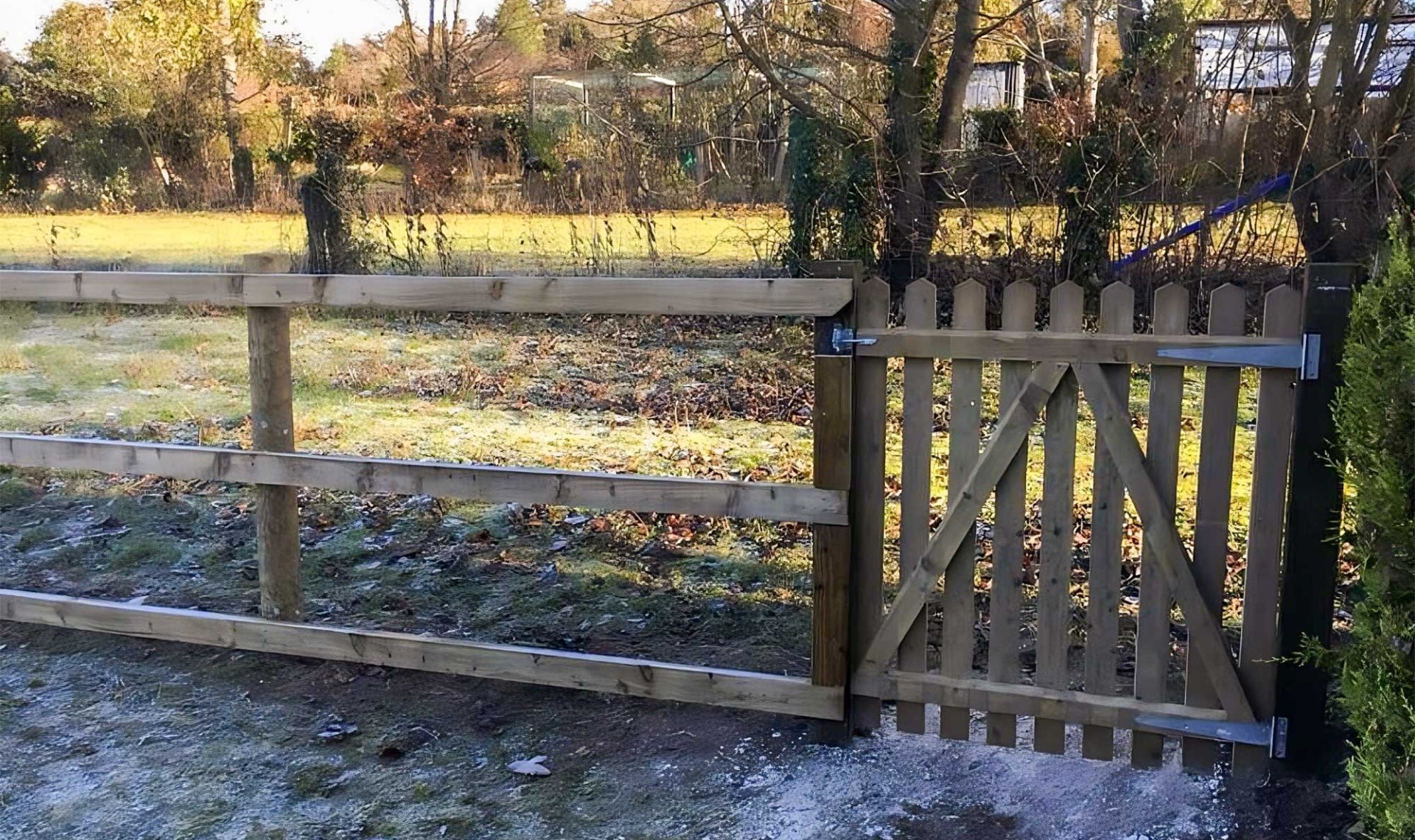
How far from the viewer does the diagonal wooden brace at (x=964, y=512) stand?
356 cm

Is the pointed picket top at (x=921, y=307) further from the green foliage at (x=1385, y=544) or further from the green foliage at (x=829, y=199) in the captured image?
the green foliage at (x=829, y=199)

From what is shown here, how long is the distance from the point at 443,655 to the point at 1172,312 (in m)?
2.81

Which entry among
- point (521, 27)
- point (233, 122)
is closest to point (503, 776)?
point (233, 122)

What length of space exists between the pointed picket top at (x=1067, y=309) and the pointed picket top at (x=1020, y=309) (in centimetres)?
7

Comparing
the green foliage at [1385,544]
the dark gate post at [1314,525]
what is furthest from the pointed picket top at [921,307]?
the green foliage at [1385,544]

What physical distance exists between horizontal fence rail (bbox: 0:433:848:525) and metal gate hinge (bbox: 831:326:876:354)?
0.48m

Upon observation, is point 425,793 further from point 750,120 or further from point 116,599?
point 750,120

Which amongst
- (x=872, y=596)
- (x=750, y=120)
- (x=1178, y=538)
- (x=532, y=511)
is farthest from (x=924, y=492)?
(x=750, y=120)

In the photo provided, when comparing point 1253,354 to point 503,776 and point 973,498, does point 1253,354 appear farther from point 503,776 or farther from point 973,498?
point 503,776

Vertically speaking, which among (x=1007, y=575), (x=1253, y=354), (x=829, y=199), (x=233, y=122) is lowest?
(x=1007, y=575)

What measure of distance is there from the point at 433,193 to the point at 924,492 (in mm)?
14828

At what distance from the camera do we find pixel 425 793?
3730mm

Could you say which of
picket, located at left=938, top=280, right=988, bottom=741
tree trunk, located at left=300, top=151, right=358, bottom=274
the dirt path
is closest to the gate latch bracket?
the dirt path

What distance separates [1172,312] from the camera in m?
3.43
